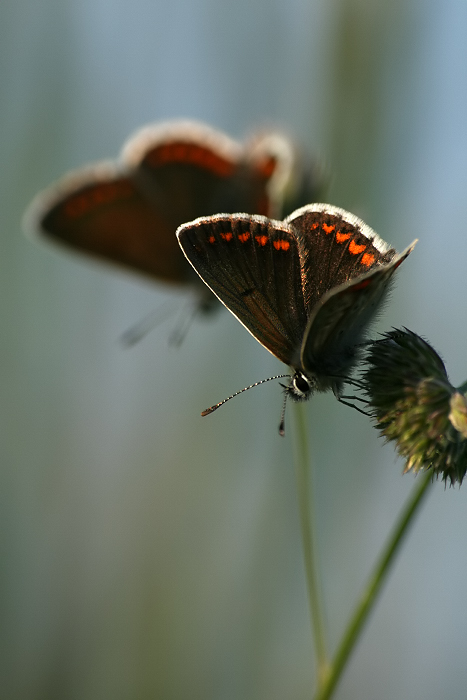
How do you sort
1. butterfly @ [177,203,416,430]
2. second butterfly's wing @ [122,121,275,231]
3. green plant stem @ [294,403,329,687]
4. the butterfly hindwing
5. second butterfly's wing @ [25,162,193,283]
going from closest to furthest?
1. the butterfly hindwing
2. butterfly @ [177,203,416,430]
3. green plant stem @ [294,403,329,687]
4. second butterfly's wing @ [25,162,193,283]
5. second butterfly's wing @ [122,121,275,231]

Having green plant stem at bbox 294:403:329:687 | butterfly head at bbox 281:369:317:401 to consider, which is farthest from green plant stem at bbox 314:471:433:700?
butterfly head at bbox 281:369:317:401

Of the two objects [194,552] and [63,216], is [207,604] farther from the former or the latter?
[63,216]

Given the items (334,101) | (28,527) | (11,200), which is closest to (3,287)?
(11,200)

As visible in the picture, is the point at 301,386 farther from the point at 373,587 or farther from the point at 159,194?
the point at 159,194

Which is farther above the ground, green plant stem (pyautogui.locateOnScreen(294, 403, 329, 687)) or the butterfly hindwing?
the butterfly hindwing

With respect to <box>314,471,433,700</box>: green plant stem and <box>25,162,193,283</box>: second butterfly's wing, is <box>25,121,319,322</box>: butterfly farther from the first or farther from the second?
<box>314,471,433,700</box>: green plant stem

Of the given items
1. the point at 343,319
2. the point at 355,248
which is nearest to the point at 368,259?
the point at 355,248
